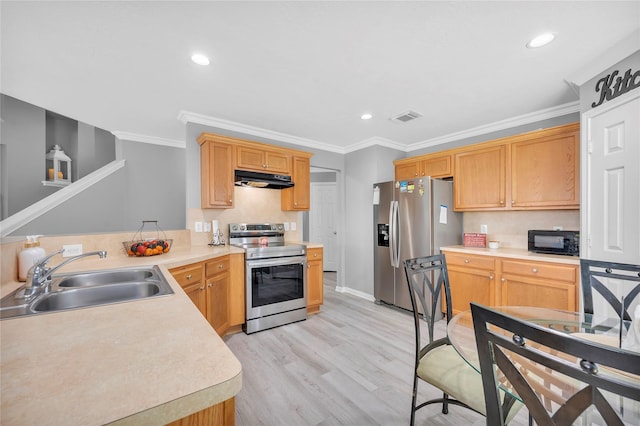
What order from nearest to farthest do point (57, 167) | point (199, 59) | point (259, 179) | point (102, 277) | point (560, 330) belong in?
1. point (560, 330)
2. point (102, 277)
3. point (199, 59)
4. point (259, 179)
5. point (57, 167)

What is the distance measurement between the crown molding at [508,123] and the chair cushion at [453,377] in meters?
2.94

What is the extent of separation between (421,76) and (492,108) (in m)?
1.23

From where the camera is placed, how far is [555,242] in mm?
2750

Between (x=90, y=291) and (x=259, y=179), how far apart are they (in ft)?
6.71

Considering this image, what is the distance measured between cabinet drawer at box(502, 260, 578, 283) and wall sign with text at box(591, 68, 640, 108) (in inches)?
55.8

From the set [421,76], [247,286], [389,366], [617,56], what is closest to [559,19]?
[617,56]

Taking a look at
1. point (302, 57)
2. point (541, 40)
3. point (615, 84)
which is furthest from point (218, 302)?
point (615, 84)

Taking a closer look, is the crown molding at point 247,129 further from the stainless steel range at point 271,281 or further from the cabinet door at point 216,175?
the stainless steel range at point 271,281

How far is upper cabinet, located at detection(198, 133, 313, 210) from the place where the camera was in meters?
3.05

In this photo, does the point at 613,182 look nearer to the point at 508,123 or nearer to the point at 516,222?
the point at 516,222

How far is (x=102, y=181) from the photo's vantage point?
402 cm

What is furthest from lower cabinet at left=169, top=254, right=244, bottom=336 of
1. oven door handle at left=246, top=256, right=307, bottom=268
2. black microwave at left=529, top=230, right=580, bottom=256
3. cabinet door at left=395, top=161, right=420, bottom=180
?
black microwave at left=529, top=230, right=580, bottom=256

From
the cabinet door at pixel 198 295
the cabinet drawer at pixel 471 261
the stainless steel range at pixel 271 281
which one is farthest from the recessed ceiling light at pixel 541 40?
the cabinet door at pixel 198 295

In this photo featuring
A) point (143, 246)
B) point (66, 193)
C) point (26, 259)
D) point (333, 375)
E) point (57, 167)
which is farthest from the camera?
point (57, 167)
